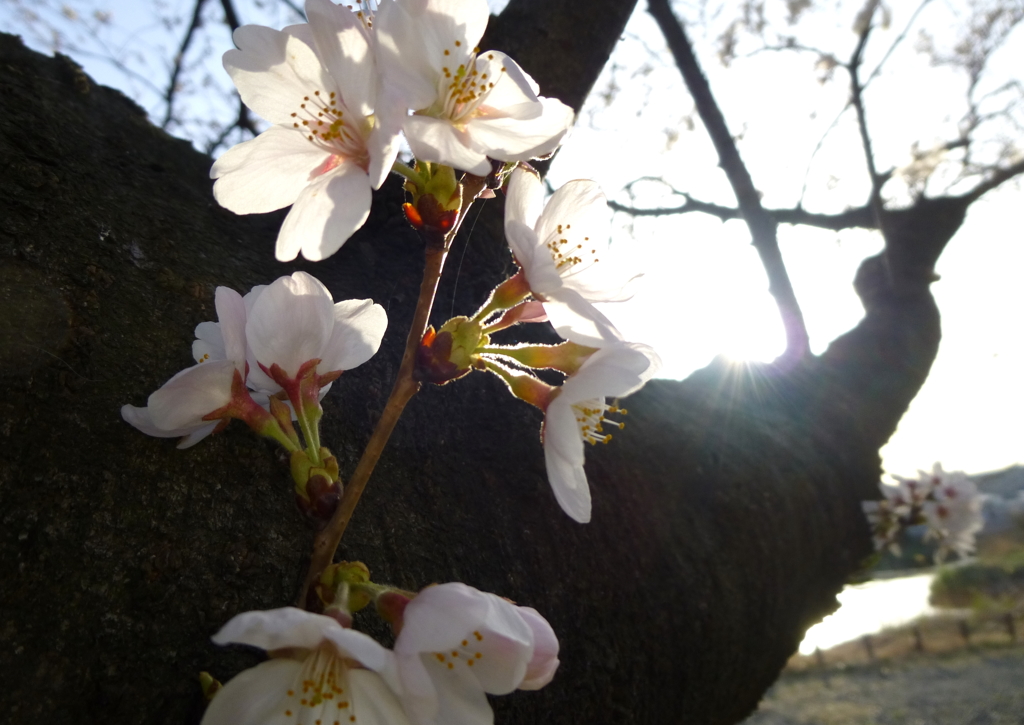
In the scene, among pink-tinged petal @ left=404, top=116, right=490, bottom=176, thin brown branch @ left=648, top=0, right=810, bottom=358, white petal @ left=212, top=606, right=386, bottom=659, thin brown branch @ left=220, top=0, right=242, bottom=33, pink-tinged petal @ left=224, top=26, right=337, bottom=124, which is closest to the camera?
white petal @ left=212, top=606, right=386, bottom=659

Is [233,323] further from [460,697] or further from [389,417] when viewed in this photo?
[460,697]

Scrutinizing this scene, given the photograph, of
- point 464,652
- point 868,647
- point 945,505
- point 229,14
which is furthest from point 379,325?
point 868,647

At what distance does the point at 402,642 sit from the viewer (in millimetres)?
468

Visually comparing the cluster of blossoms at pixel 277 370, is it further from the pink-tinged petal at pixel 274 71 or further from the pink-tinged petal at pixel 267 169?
the pink-tinged petal at pixel 274 71

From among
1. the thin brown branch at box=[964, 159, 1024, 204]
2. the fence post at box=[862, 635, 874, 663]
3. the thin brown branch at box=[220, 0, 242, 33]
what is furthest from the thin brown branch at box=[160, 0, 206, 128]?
the fence post at box=[862, 635, 874, 663]

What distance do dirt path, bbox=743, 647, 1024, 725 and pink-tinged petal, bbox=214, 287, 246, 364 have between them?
9.92 feet

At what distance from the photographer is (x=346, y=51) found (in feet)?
1.88

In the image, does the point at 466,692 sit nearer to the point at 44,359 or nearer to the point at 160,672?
the point at 160,672

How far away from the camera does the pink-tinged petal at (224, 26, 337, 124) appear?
2.02 ft

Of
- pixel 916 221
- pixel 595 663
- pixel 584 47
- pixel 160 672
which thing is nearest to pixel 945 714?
pixel 916 221

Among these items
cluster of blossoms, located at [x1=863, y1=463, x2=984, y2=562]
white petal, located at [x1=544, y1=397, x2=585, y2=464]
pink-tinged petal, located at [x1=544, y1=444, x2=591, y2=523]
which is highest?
cluster of blossoms, located at [x1=863, y1=463, x2=984, y2=562]

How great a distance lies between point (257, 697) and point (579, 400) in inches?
14.6

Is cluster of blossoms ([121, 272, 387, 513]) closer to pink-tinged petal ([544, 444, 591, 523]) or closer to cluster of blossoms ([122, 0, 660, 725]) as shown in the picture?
cluster of blossoms ([122, 0, 660, 725])

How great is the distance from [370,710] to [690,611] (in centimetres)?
76
